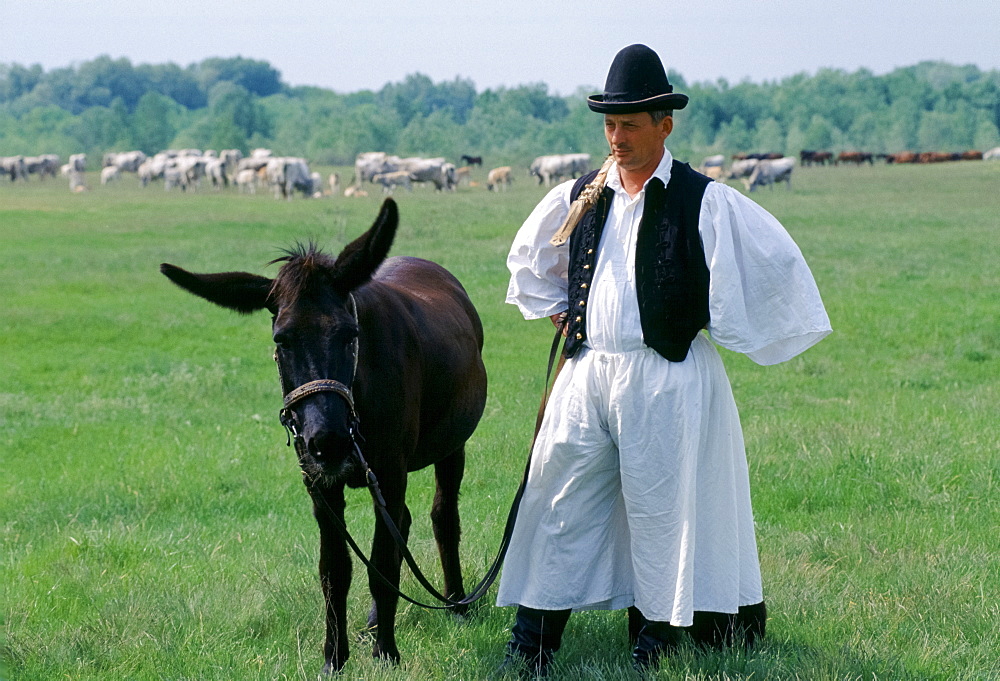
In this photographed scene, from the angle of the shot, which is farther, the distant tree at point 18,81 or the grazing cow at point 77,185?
the distant tree at point 18,81

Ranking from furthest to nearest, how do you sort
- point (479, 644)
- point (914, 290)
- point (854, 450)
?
point (914, 290) → point (854, 450) → point (479, 644)

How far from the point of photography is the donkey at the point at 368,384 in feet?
11.1

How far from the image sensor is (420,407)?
4.34m

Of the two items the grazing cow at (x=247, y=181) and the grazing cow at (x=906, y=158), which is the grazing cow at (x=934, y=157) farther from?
the grazing cow at (x=247, y=181)

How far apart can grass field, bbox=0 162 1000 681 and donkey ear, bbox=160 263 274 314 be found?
1.35m

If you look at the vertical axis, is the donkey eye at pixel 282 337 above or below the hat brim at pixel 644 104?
below

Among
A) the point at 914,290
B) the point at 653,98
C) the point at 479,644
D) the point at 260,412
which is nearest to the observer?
the point at 653,98

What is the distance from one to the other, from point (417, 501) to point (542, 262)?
2.67 meters

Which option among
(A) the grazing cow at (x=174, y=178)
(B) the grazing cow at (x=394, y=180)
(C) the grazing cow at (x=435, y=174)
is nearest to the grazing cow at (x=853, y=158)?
(C) the grazing cow at (x=435, y=174)

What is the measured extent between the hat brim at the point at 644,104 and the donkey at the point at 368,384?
0.84m

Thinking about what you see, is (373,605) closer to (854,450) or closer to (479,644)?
(479,644)

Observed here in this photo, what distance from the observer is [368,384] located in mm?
3781

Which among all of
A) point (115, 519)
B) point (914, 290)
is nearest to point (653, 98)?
point (115, 519)

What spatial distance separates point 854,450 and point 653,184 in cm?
388
